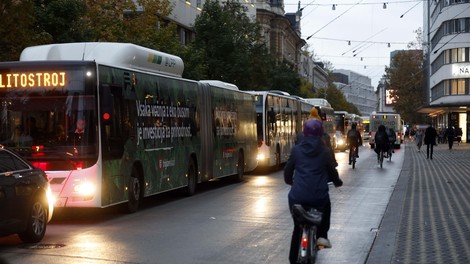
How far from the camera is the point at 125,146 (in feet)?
49.2

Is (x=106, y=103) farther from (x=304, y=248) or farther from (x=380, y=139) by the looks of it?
(x=380, y=139)

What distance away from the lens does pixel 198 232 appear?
12.6m

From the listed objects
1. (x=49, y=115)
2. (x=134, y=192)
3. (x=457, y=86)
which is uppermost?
(x=457, y=86)

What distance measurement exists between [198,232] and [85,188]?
2432 millimetres

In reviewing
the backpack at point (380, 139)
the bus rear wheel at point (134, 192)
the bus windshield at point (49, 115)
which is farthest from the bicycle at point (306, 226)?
the backpack at point (380, 139)

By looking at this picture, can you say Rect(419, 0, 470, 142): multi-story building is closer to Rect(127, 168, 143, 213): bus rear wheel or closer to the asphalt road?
the asphalt road

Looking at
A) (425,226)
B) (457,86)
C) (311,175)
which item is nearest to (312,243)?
(311,175)

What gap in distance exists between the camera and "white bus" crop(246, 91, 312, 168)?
29.3 metres

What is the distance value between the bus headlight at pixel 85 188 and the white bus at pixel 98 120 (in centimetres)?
2

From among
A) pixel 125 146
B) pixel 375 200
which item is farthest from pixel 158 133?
pixel 375 200

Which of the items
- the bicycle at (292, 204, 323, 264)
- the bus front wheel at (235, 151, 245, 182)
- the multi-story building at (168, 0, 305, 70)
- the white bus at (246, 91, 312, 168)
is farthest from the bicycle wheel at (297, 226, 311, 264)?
the multi-story building at (168, 0, 305, 70)

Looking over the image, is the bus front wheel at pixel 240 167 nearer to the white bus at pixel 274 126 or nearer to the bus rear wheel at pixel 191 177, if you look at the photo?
the white bus at pixel 274 126

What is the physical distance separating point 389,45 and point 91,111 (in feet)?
199

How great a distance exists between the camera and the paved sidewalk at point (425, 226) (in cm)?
1019
